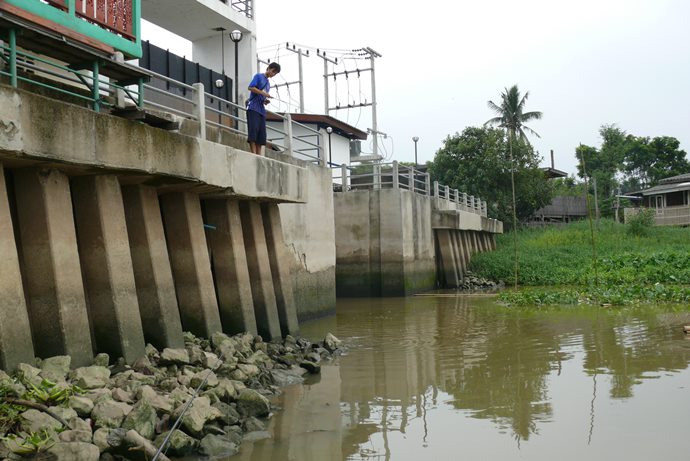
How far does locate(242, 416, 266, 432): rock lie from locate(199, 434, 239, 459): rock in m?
0.54

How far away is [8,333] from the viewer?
269 inches

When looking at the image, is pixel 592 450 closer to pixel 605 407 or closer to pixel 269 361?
pixel 605 407

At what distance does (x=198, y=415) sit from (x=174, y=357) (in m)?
1.88

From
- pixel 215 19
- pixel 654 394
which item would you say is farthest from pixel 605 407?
pixel 215 19

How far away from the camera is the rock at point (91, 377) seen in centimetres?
687

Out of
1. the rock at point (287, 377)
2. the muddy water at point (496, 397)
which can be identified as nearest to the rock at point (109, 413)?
the muddy water at point (496, 397)

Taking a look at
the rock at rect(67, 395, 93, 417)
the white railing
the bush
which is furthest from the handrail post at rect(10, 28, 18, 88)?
the bush

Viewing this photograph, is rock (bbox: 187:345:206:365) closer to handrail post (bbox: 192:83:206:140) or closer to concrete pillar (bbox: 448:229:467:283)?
handrail post (bbox: 192:83:206:140)

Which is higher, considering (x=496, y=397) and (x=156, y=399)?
(x=156, y=399)

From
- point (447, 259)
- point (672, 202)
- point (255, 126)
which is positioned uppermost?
point (672, 202)

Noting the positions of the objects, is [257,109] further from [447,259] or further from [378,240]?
[447,259]

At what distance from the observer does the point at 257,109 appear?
1210cm

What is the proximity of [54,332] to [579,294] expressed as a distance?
53.8 ft

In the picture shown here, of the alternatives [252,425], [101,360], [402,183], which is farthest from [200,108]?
[402,183]
